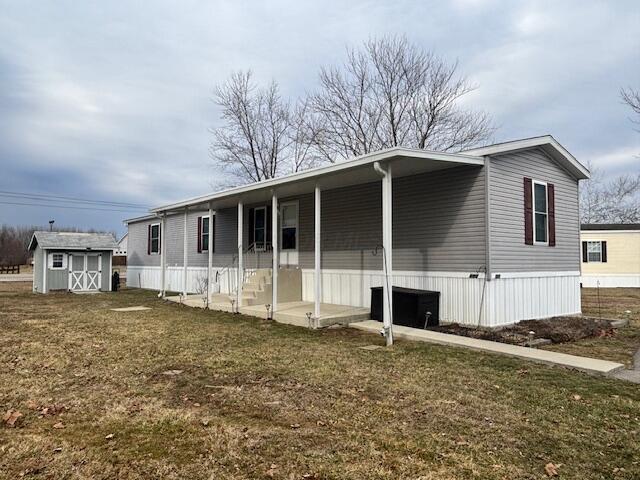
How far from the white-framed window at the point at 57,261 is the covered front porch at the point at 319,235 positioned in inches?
285

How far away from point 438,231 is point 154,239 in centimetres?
1533

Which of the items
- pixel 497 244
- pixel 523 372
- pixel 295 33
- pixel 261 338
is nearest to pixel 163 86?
pixel 295 33

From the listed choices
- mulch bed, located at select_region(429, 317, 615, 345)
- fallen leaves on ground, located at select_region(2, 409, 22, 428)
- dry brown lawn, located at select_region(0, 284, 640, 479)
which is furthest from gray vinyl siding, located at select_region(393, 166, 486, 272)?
fallen leaves on ground, located at select_region(2, 409, 22, 428)

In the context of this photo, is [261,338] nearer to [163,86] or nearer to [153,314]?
[153,314]

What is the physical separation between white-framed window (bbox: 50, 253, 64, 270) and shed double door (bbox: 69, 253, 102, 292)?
33 cm

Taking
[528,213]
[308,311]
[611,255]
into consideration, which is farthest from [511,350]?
[611,255]

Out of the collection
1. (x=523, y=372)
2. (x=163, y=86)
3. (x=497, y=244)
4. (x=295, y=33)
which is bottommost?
(x=523, y=372)

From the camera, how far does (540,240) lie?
33.3ft

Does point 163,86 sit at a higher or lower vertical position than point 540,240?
higher

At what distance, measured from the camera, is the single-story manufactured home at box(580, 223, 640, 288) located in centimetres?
2234

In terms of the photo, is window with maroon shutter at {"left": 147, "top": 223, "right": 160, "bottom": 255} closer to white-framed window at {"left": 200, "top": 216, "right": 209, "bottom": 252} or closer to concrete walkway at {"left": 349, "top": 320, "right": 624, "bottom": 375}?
white-framed window at {"left": 200, "top": 216, "right": 209, "bottom": 252}

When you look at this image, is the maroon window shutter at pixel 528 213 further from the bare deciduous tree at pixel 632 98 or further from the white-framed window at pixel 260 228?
the bare deciduous tree at pixel 632 98

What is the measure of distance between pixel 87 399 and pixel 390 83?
22194mm

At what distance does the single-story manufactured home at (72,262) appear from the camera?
18.9m
